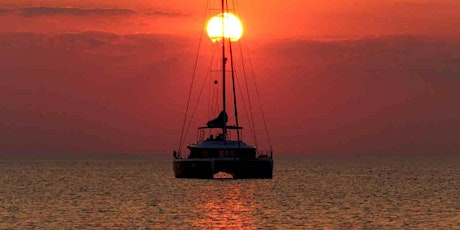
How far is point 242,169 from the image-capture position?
438 ft

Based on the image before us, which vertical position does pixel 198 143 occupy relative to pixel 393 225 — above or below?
above

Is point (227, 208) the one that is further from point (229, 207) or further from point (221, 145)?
point (221, 145)

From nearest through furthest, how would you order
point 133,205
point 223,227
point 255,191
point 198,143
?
point 223,227, point 133,205, point 255,191, point 198,143

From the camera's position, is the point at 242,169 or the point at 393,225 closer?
the point at 393,225

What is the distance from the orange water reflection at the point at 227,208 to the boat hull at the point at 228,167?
1.99m

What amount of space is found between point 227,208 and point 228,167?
32274mm

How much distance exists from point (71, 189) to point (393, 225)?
67880 millimetres

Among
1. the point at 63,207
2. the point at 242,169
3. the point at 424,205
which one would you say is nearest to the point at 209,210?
the point at 63,207

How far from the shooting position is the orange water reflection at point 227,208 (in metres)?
83.9

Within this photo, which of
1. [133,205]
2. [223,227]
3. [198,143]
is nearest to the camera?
[223,227]

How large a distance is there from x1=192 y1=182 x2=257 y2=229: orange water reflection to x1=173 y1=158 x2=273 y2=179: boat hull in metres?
1.99

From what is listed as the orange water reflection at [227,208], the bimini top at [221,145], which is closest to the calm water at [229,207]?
the orange water reflection at [227,208]

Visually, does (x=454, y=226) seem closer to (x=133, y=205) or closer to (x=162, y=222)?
(x=162, y=222)

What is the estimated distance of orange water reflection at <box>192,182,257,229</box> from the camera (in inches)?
3304
